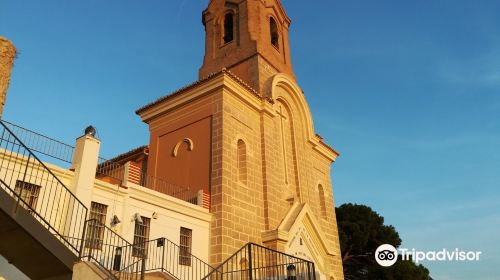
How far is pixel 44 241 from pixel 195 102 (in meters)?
11.6

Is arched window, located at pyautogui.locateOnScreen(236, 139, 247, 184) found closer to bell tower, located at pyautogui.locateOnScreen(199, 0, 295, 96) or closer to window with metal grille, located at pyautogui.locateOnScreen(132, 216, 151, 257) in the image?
bell tower, located at pyautogui.locateOnScreen(199, 0, 295, 96)

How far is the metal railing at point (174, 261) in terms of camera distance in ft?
44.5

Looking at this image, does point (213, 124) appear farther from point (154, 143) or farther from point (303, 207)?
point (303, 207)

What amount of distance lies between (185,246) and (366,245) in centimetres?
2295

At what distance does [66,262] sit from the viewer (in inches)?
336

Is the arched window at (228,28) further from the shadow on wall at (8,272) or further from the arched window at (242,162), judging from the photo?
the shadow on wall at (8,272)

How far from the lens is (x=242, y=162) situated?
59.7 ft

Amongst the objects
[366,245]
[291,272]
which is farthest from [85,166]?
[366,245]

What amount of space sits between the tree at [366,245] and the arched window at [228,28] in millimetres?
18117

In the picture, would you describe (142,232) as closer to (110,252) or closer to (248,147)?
(110,252)

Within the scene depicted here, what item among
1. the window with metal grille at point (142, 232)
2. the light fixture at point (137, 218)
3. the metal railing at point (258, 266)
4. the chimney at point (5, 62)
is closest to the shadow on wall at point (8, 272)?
the window with metal grille at point (142, 232)

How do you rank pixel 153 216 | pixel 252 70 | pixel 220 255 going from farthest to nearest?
pixel 252 70 < pixel 220 255 < pixel 153 216

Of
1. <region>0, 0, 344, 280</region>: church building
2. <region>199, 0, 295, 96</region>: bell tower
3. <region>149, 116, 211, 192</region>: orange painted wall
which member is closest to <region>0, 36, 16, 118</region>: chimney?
<region>0, 0, 344, 280</region>: church building

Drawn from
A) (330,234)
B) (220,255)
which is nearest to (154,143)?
(220,255)
